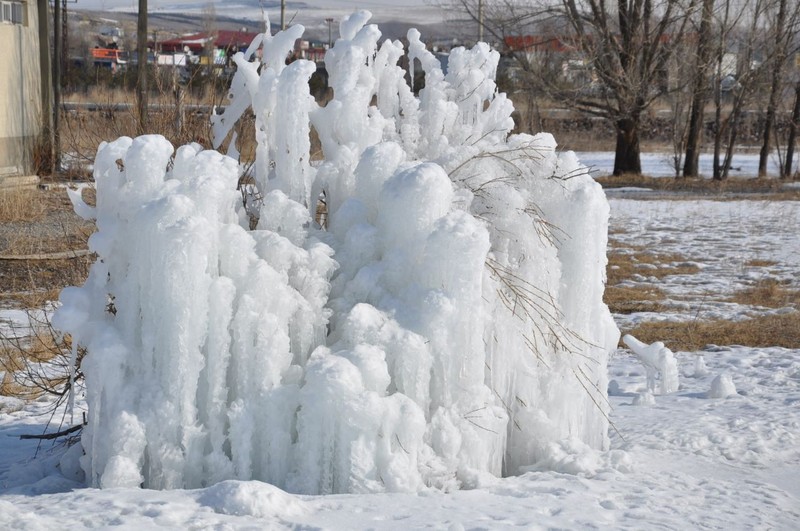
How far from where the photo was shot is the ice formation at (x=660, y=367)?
766 cm

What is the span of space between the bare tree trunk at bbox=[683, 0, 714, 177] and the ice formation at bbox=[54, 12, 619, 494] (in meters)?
21.5

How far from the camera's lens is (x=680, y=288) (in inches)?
494

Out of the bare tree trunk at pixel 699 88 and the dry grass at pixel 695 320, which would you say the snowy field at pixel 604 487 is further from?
the bare tree trunk at pixel 699 88

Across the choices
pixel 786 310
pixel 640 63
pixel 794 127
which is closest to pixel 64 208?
pixel 786 310

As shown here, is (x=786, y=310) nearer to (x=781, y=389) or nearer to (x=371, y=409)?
(x=781, y=389)

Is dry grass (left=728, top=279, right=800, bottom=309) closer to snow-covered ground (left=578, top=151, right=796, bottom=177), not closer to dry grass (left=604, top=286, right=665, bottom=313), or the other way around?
dry grass (left=604, top=286, right=665, bottom=313)

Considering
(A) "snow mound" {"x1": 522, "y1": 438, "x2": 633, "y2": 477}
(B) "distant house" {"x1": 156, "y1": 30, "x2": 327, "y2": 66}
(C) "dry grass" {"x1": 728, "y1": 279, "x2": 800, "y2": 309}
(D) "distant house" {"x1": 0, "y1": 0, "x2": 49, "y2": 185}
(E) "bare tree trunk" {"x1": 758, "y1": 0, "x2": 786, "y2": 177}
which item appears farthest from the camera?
(E) "bare tree trunk" {"x1": 758, "y1": 0, "x2": 786, "y2": 177}

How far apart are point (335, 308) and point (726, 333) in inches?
227

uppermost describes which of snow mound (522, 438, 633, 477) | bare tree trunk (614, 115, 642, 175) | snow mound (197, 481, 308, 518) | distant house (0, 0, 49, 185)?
distant house (0, 0, 49, 185)

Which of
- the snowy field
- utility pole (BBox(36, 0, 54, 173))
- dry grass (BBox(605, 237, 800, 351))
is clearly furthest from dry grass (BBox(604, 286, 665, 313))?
utility pole (BBox(36, 0, 54, 173))

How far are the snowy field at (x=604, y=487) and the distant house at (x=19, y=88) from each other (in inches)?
446

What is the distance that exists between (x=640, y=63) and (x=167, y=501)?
2409cm

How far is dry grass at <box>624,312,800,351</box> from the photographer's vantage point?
9.53 metres

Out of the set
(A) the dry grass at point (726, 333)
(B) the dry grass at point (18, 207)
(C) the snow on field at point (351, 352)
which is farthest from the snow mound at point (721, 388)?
(B) the dry grass at point (18, 207)
